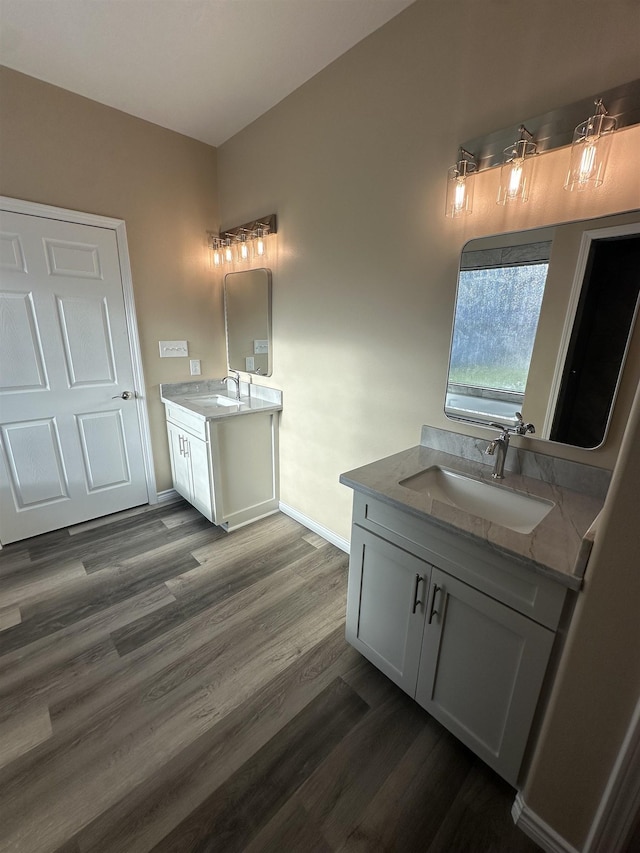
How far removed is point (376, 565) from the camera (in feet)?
4.70

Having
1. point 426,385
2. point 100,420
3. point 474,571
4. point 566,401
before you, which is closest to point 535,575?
point 474,571

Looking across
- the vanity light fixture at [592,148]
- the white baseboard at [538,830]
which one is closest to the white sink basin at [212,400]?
the vanity light fixture at [592,148]

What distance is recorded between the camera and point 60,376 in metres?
2.43

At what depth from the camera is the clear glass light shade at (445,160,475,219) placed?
1.45 metres

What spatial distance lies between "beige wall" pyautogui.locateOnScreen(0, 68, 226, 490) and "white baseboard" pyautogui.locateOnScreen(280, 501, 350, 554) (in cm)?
111

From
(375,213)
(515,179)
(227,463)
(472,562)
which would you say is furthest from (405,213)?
(227,463)

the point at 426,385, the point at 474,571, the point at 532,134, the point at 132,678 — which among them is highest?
the point at 532,134

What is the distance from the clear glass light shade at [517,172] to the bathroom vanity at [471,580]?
977mm

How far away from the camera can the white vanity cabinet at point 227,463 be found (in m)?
2.47

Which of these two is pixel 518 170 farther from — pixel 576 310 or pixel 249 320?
pixel 249 320

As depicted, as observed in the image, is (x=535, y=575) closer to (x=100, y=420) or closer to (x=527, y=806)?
(x=527, y=806)

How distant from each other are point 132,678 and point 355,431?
1612mm

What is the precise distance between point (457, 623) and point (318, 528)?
58.6 inches

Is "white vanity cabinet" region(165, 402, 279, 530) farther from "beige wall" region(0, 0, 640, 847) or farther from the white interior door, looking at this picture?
Result: the white interior door
